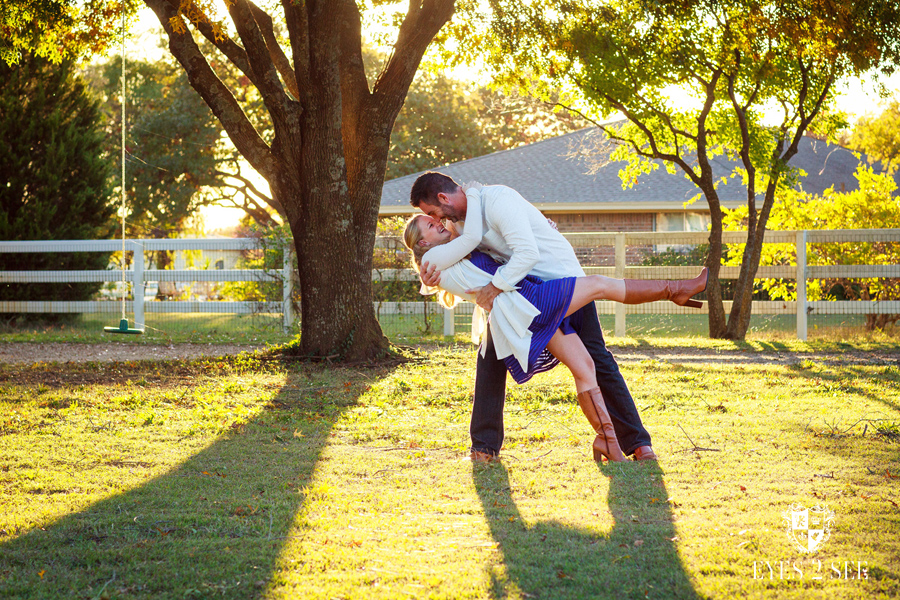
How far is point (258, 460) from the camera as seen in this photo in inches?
177

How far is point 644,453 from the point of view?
4332mm

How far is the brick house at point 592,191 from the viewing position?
2178 centimetres

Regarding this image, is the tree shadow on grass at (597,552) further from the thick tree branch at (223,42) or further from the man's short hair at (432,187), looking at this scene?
the thick tree branch at (223,42)

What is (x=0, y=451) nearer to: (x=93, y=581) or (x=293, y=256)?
(x=93, y=581)

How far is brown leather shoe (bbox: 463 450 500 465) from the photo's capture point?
4391 mm

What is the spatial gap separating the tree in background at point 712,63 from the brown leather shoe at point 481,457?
291 inches

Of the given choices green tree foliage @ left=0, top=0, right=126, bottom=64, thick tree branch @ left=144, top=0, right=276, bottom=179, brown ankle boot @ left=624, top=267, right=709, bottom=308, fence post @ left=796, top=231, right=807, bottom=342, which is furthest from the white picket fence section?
brown ankle boot @ left=624, top=267, right=709, bottom=308

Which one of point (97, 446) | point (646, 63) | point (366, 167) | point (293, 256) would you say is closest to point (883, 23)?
point (646, 63)

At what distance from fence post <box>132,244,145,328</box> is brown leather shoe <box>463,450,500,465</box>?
33.3 ft

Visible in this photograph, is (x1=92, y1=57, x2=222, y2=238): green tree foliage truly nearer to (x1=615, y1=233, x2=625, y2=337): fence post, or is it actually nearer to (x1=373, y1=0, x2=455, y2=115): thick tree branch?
(x1=615, y1=233, x2=625, y2=337): fence post

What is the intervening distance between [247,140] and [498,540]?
22.4ft

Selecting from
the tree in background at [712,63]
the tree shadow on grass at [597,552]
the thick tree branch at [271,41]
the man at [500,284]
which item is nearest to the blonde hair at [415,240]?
the man at [500,284]

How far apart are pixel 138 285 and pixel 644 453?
35.2ft

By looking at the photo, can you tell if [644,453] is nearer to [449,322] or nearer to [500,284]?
[500,284]
